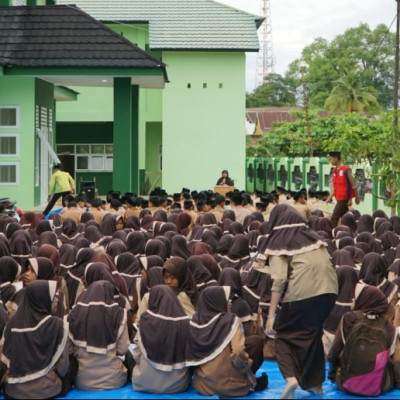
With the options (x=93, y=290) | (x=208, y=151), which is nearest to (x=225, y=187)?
(x=208, y=151)

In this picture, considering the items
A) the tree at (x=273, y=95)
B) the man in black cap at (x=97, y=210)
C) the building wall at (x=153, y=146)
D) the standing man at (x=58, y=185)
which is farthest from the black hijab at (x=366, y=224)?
the tree at (x=273, y=95)

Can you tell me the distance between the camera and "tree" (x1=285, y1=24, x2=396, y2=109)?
81.9 m

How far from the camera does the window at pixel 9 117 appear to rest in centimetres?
2348

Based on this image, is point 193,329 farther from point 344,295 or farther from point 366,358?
point 344,295

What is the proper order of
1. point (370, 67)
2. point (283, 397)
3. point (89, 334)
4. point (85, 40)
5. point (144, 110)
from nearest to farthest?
point (283, 397), point (89, 334), point (85, 40), point (144, 110), point (370, 67)

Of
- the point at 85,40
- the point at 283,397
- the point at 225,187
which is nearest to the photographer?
the point at 283,397

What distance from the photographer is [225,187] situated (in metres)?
27.7

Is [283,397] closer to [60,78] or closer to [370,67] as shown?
[60,78]

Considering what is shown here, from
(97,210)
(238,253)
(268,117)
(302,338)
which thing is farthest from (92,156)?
(268,117)

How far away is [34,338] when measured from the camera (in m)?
7.65

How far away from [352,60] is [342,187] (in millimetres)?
67842

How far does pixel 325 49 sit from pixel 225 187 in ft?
194

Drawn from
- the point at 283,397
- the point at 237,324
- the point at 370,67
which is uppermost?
the point at 370,67

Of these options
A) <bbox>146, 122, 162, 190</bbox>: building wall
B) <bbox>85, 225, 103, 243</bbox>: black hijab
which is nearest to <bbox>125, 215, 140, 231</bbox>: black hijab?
<bbox>85, 225, 103, 243</bbox>: black hijab
